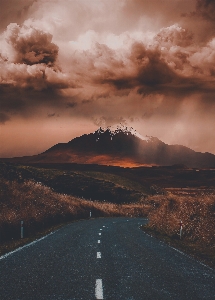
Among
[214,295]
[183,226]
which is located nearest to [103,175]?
[183,226]

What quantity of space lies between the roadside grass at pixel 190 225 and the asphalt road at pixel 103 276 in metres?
2.05

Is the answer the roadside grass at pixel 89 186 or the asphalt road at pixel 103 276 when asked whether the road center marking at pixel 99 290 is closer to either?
the asphalt road at pixel 103 276

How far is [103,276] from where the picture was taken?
8.77 m

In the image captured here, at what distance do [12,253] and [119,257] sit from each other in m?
4.00

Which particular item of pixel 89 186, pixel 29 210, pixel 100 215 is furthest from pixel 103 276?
pixel 89 186

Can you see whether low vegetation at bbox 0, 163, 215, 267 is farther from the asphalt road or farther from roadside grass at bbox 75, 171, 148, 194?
roadside grass at bbox 75, 171, 148, 194

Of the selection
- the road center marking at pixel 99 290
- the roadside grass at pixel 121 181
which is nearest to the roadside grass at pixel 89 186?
the roadside grass at pixel 121 181

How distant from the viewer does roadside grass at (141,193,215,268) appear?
15062mm

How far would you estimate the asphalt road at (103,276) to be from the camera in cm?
699

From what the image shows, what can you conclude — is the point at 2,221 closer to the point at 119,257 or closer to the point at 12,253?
the point at 12,253

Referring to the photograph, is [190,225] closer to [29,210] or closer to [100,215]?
[29,210]

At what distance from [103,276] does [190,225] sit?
12281 millimetres

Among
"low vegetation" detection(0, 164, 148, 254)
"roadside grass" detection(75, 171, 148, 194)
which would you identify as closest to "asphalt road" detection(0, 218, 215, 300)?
"low vegetation" detection(0, 164, 148, 254)

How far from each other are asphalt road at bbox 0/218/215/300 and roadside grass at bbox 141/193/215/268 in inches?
80.7
